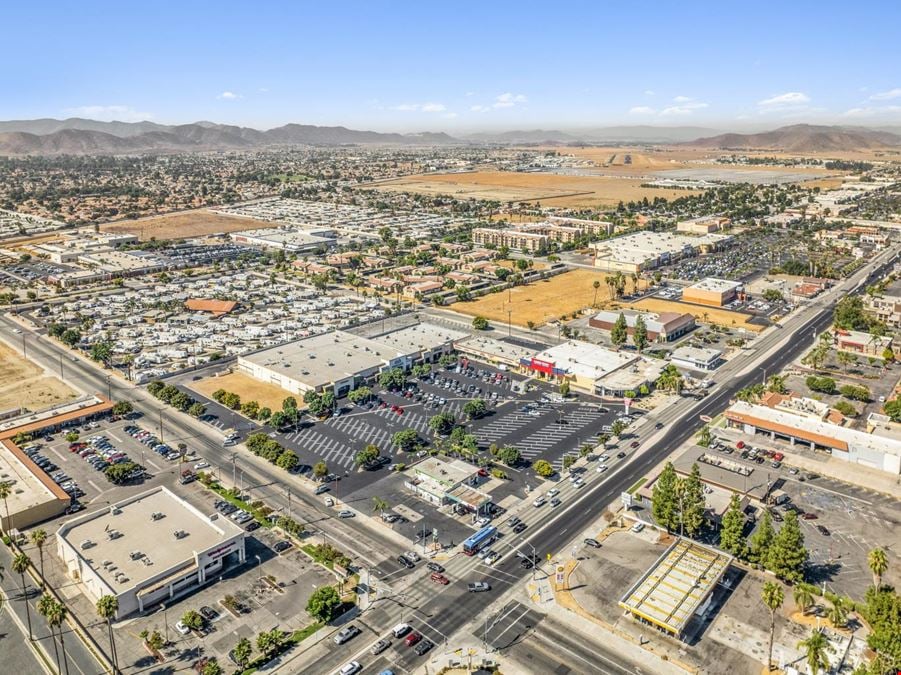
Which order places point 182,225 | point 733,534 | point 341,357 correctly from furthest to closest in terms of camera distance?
1. point 182,225
2. point 341,357
3. point 733,534

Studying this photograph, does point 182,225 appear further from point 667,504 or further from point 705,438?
point 667,504

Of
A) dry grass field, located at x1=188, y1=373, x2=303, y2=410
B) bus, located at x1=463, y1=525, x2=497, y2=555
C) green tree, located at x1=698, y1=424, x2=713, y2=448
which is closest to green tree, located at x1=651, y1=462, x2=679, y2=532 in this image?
bus, located at x1=463, y1=525, x2=497, y2=555

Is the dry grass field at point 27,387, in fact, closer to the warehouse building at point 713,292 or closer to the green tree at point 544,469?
the green tree at point 544,469

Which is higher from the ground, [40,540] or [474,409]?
[40,540]

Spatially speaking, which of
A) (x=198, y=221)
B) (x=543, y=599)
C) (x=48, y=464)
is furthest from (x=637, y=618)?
(x=198, y=221)

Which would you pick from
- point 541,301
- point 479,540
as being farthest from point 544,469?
point 541,301
